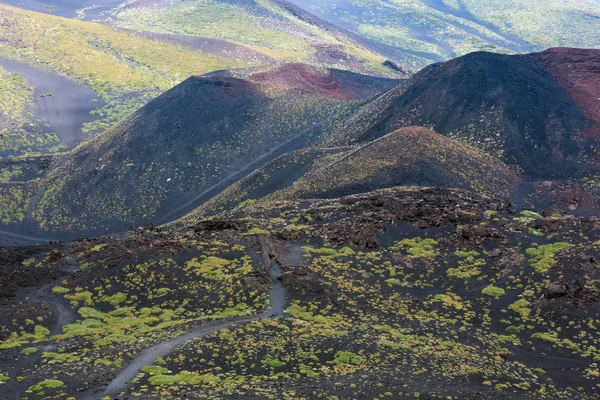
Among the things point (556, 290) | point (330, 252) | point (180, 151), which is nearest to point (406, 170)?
point (330, 252)

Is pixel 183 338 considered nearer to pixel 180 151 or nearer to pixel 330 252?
pixel 330 252

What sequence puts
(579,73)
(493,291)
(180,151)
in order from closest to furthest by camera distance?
1. (493,291)
2. (579,73)
3. (180,151)

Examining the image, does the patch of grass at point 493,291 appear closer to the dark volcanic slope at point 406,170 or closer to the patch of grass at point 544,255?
the patch of grass at point 544,255

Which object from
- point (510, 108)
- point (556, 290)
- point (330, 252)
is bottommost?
point (330, 252)

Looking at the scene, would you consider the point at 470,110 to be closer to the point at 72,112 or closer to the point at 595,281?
the point at 595,281

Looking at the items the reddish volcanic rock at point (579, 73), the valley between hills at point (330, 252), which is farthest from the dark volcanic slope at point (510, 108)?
the valley between hills at point (330, 252)

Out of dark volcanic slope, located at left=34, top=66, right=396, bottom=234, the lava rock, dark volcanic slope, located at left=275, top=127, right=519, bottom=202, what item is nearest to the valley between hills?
the lava rock

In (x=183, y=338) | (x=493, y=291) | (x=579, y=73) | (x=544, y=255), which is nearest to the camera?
(x=183, y=338)
